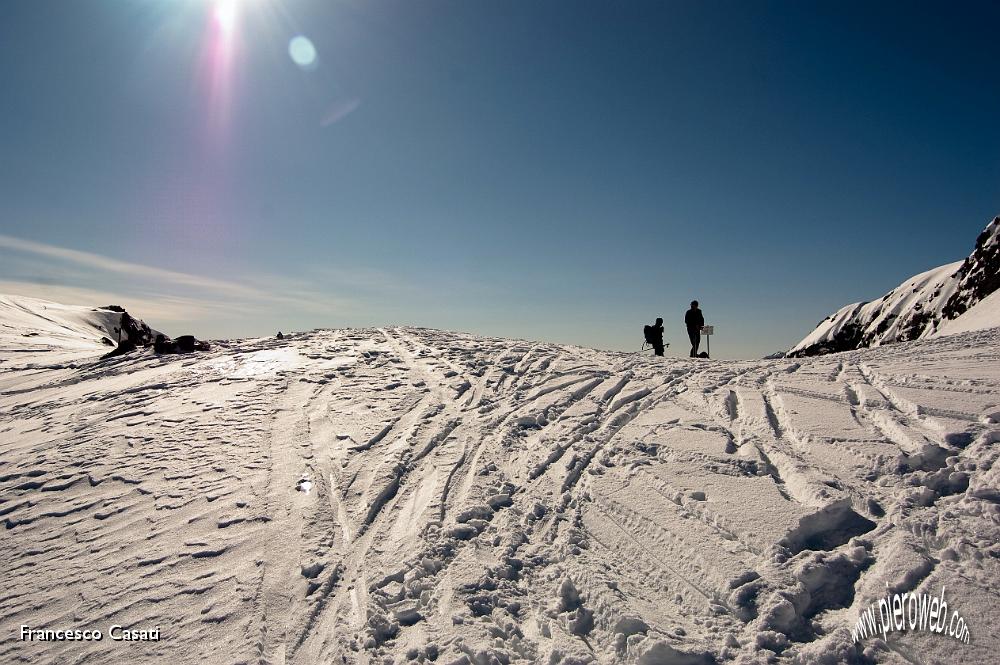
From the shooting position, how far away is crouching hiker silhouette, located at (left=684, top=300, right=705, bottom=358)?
16.1 metres

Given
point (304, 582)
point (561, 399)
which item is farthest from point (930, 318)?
point (304, 582)

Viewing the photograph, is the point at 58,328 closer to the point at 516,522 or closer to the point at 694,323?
the point at 516,522

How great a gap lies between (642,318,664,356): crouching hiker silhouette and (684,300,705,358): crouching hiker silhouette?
0.98m

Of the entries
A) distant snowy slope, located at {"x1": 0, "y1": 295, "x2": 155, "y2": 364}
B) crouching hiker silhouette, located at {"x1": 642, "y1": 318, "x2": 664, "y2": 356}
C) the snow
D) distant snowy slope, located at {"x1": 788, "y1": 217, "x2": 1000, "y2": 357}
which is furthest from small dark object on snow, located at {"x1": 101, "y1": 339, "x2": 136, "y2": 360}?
distant snowy slope, located at {"x1": 788, "y1": 217, "x2": 1000, "y2": 357}

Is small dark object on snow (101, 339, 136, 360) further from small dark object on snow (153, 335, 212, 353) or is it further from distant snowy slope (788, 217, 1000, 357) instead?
distant snowy slope (788, 217, 1000, 357)

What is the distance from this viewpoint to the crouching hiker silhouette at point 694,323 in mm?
16141

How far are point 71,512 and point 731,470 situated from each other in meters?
7.24

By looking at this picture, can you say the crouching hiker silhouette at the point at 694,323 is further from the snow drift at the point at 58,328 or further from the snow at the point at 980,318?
the snow drift at the point at 58,328

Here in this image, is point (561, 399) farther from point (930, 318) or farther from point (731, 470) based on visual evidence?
point (930, 318)

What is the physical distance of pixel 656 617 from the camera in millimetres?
3031

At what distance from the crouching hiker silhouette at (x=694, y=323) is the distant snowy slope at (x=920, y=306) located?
15.8m

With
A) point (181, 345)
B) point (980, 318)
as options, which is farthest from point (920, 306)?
point (181, 345)

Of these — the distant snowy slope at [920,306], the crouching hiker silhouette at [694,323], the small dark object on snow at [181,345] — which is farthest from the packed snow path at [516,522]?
the distant snowy slope at [920,306]

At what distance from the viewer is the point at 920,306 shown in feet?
126
